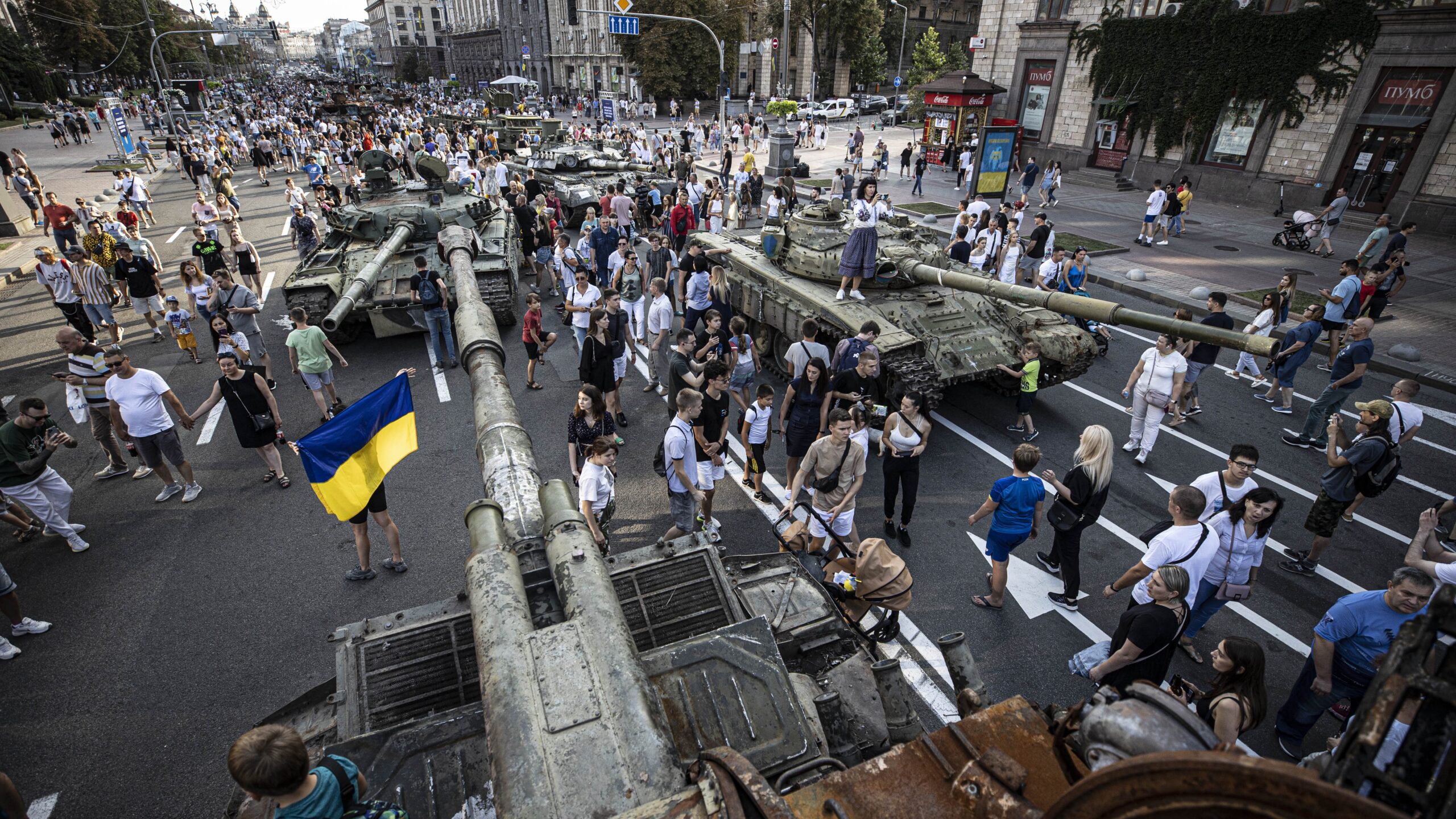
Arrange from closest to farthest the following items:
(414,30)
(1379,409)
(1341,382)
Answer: (1379,409)
(1341,382)
(414,30)

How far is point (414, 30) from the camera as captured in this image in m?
118

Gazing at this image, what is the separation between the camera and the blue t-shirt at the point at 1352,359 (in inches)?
314

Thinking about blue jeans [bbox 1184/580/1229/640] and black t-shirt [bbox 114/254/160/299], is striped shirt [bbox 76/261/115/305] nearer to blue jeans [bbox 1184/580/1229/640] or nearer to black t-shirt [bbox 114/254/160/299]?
black t-shirt [bbox 114/254/160/299]

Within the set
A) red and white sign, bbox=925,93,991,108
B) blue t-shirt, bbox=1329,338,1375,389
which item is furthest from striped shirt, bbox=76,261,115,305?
red and white sign, bbox=925,93,991,108

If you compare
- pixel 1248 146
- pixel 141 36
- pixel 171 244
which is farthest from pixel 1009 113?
pixel 141 36

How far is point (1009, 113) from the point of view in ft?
99.0

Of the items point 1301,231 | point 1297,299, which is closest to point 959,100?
point 1301,231

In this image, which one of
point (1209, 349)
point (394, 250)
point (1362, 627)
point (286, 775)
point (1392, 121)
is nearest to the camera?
point (286, 775)

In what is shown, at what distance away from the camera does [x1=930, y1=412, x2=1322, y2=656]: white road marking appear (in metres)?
6.20

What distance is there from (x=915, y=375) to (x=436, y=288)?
24.6ft

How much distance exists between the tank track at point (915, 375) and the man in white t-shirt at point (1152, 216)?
14106mm

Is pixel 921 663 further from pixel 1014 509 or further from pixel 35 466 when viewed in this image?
pixel 35 466

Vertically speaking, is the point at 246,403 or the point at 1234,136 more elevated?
the point at 1234,136

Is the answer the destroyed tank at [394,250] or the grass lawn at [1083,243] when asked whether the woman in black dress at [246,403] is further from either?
the grass lawn at [1083,243]
